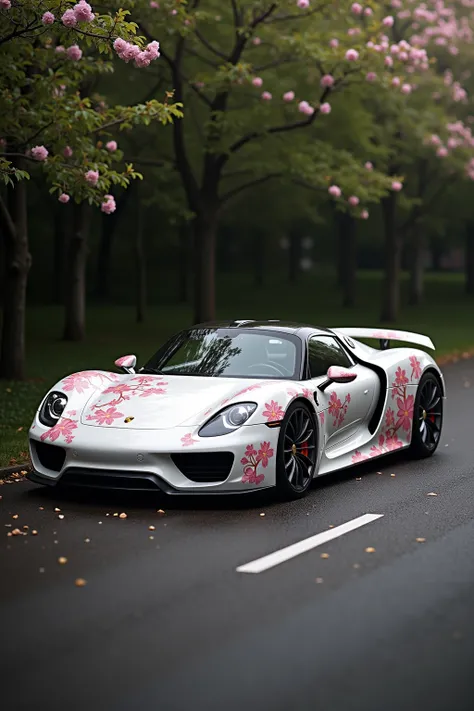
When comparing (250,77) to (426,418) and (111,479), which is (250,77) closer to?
(426,418)

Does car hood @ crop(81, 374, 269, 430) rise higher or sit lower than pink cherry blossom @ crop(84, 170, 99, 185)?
lower

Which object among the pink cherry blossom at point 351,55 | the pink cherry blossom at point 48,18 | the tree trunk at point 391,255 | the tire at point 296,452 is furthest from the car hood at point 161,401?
the tree trunk at point 391,255

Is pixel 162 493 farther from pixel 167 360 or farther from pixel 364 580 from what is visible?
pixel 364 580

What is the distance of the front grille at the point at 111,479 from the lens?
8.45 metres

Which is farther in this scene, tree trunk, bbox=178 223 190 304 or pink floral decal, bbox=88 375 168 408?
tree trunk, bbox=178 223 190 304

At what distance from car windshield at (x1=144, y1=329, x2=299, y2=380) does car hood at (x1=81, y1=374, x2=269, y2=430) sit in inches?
12.0

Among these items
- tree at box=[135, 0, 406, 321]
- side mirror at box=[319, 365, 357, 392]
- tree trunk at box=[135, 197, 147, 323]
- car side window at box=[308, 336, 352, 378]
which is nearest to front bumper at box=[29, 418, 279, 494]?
side mirror at box=[319, 365, 357, 392]

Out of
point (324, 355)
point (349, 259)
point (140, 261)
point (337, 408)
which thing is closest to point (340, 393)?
point (337, 408)

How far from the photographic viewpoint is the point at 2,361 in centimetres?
1884

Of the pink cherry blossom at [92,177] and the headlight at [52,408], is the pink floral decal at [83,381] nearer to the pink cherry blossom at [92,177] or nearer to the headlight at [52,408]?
the headlight at [52,408]

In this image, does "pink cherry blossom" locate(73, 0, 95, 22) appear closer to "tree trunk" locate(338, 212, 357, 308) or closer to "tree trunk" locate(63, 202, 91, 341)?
"tree trunk" locate(63, 202, 91, 341)

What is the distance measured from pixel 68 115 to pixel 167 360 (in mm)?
5224

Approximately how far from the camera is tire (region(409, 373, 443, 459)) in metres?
11.2

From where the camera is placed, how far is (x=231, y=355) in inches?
390
